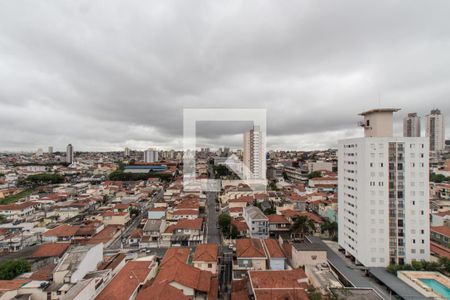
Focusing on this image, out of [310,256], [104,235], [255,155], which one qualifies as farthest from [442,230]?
[255,155]

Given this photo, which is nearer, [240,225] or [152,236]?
[152,236]

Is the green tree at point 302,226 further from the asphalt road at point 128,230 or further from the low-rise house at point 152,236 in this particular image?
the asphalt road at point 128,230

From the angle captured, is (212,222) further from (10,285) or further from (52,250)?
(10,285)

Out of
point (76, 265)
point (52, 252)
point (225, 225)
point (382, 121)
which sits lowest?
point (52, 252)

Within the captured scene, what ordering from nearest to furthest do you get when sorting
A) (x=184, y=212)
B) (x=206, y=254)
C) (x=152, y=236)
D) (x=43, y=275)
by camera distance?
1. (x=43, y=275)
2. (x=206, y=254)
3. (x=152, y=236)
4. (x=184, y=212)

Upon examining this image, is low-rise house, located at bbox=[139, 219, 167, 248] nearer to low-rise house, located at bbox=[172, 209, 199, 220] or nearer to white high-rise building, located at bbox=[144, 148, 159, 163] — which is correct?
low-rise house, located at bbox=[172, 209, 199, 220]

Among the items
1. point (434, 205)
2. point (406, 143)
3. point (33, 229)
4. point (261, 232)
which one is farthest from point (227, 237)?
point (434, 205)

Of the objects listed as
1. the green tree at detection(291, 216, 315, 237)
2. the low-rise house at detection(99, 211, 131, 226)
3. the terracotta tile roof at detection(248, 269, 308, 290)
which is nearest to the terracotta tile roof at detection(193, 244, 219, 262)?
the terracotta tile roof at detection(248, 269, 308, 290)

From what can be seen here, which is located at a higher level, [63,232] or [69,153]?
[69,153]
